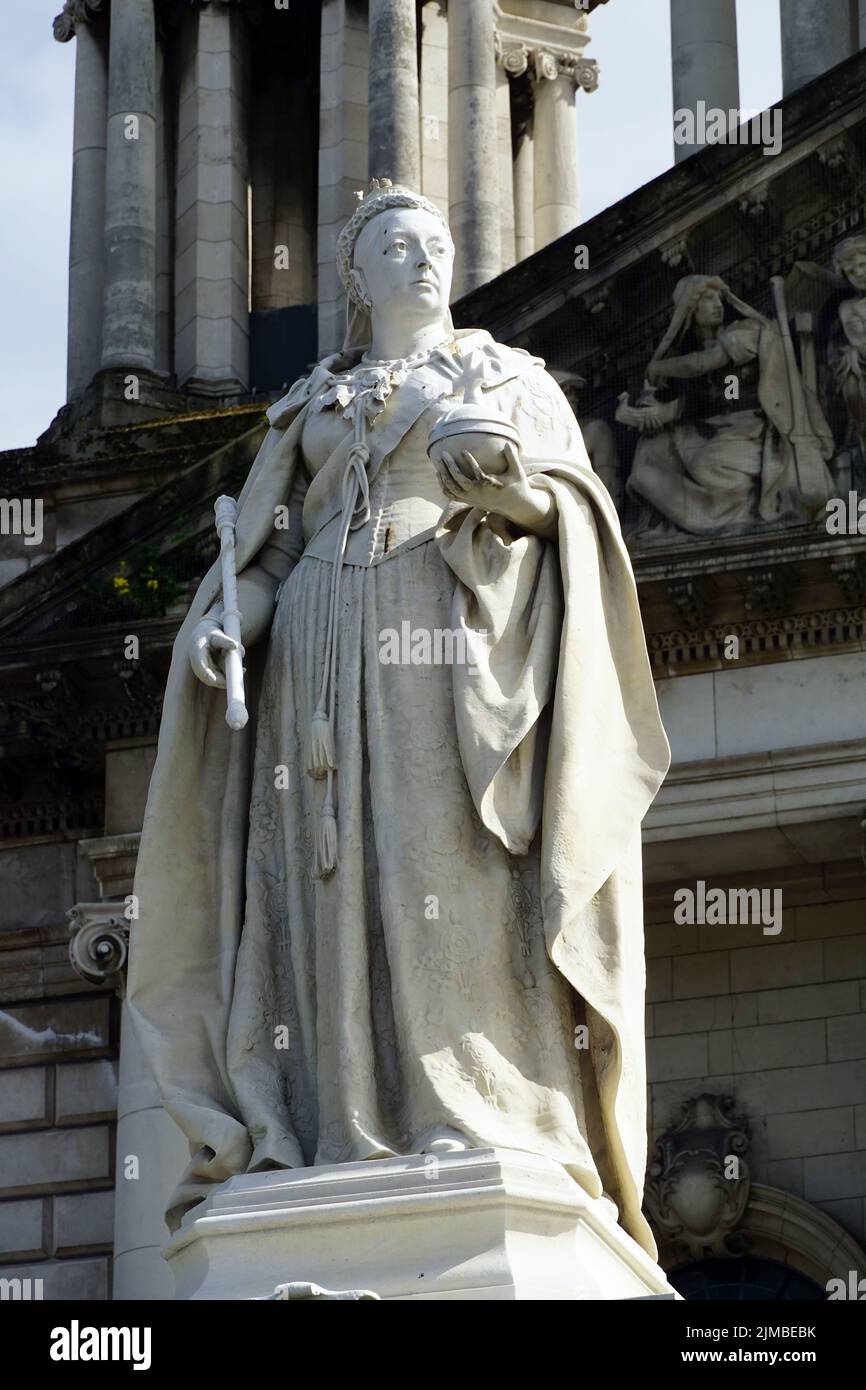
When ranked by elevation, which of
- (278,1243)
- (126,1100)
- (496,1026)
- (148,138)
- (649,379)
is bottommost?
(278,1243)

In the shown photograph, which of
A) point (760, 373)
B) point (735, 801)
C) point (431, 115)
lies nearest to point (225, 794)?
point (735, 801)

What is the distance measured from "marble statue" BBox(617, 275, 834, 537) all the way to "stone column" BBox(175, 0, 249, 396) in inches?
648

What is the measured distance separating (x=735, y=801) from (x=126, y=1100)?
14.2 ft

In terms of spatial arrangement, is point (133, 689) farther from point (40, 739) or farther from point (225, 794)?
point (225, 794)

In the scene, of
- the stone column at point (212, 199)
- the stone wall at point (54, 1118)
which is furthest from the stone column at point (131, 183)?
the stone wall at point (54, 1118)

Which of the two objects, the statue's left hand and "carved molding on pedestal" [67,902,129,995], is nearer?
the statue's left hand

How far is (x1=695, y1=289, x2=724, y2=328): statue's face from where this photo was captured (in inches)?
904

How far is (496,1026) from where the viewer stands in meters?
8.09

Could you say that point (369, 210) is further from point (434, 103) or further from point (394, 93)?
point (434, 103)

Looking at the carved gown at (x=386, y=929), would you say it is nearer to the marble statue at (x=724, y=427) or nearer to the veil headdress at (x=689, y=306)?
the marble statue at (x=724, y=427)

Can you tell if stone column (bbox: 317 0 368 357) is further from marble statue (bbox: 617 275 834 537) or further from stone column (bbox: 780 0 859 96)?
marble statue (bbox: 617 275 834 537)

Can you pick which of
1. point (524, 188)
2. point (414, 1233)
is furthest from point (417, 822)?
point (524, 188)

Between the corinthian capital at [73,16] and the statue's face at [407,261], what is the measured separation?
33.6 metres

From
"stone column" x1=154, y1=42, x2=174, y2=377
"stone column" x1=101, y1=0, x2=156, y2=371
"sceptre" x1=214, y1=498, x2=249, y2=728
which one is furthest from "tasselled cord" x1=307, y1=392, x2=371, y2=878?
"stone column" x1=154, y1=42, x2=174, y2=377
